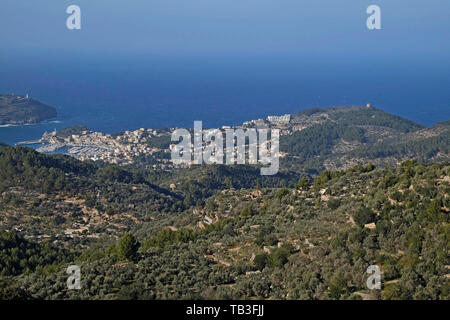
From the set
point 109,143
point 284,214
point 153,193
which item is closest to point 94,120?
point 109,143

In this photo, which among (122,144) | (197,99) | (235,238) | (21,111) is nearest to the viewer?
(235,238)

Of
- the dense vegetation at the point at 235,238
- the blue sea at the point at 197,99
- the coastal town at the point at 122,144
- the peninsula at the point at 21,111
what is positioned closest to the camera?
the dense vegetation at the point at 235,238

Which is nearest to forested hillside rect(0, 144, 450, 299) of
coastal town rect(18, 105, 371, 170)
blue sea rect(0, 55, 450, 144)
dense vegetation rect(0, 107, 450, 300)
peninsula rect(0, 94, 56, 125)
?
dense vegetation rect(0, 107, 450, 300)

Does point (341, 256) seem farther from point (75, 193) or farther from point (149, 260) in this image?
point (75, 193)

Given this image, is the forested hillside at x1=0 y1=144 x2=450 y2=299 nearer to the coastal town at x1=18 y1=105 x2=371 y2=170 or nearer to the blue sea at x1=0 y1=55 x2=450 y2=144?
the coastal town at x1=18 y1=105 x2=371 y2=170

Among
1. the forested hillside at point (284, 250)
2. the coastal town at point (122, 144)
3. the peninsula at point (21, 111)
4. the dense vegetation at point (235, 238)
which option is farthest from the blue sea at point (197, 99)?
the forested hillside at point (284, 250)

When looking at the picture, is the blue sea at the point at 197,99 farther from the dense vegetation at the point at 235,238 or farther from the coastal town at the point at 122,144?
the dense vegetation at the point at 235,238

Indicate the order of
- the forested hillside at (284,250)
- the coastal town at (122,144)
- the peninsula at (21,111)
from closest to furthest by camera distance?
the forested hillside at (284,250), the coastal town at (122,144), the peninsula at (21,111)

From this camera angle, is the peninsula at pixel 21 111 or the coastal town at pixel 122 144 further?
the peninsula at pixel 21 111

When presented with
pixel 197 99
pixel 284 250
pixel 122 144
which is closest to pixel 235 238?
pixel 284 250

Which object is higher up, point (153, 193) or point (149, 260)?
point (149, 260)

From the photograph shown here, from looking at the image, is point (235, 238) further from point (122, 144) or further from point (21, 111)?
point (21, 111)
